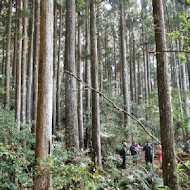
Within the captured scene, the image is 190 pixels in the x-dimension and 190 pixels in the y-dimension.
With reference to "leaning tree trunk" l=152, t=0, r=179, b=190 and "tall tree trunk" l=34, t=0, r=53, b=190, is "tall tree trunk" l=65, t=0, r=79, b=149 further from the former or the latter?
"leaning tree trunk" l=152, t=0, r=179, b=190

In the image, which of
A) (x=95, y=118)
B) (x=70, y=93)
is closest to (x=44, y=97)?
(x=70, y=93)

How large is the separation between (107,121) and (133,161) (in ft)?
14.1

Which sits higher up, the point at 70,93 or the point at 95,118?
the point at 70,93

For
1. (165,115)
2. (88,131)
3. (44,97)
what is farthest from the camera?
(88,131)

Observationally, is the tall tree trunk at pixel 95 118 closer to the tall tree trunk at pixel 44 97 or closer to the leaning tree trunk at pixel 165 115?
the leaning tree trunk at pixel 165 115

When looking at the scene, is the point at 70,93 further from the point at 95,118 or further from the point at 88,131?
the point at 88,131

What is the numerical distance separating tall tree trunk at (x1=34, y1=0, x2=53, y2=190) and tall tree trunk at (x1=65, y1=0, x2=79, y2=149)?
12.2 ft

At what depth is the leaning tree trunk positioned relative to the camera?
538 centimetres

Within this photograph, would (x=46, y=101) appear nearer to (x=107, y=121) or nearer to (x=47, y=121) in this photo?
(x=47, y=121)

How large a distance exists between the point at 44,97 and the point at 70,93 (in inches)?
159

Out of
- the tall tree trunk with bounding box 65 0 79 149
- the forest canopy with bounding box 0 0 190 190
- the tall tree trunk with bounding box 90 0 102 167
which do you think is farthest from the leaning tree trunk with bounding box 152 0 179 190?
the tall tree trunk with bounding box 90 0 102 167

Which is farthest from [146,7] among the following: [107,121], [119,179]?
[119,179]

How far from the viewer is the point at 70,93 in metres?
8.70

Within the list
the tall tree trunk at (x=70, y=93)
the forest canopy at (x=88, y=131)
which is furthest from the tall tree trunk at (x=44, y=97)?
the tall tree trunk at (x=70, y=93)
